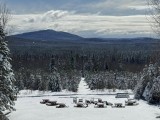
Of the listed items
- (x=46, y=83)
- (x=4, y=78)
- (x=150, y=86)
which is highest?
(x=4, y=78)

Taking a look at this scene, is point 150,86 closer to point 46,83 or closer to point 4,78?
point 4,78

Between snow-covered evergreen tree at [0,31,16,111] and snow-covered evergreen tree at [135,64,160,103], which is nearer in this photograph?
snow-covered evergreen tree at [0,31,16,111]

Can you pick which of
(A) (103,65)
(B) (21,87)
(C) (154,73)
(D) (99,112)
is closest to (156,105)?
(C) (154,73)

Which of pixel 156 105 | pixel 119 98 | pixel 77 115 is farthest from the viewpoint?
pixel 119 98

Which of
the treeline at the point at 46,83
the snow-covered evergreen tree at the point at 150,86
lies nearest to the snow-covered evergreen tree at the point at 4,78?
the snow-covered evergreen tree at the point at 150,86

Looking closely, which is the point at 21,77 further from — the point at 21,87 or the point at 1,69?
the point at 1,69

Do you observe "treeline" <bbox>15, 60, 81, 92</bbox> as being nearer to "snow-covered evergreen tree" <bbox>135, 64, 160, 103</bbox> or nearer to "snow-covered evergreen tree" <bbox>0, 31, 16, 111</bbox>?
"snow-covered evergreen tree" <bbox>135, 64, 160, 103</bbox>

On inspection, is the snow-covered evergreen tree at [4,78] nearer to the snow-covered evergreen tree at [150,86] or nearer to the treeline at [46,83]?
the snow-covered evergreen tree at [150,86]

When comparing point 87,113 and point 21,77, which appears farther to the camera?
point 21,77

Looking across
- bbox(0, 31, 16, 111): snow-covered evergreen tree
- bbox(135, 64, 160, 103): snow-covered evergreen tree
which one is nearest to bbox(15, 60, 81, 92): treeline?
bbox(135, 64, 160, 103): snow-covered evergreen tree

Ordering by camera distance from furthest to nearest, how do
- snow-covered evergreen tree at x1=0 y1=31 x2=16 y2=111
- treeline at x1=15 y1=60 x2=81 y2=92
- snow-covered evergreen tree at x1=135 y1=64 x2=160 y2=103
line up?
treeline at x1=15 y1=60 x2=81 y2=92, snow-covered evergreen tree at x1=135 y1=64 x2=160 y2=103, snow-covered evergreen tree at x1=0 y1=31 x2=16 y2=111

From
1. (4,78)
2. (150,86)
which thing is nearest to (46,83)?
(150,86)

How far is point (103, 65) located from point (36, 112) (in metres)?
111

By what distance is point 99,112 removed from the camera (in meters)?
41.1
